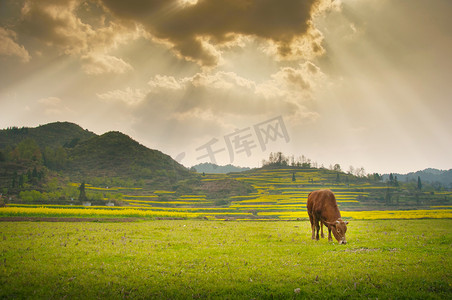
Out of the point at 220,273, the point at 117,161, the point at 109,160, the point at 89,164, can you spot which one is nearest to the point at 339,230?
the point at 220,273

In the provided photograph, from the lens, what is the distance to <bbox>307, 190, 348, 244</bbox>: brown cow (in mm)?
17906

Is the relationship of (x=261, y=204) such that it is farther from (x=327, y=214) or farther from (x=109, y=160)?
(x=109, y=160)

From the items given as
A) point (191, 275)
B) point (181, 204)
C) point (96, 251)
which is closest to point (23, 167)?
point (181, 204)

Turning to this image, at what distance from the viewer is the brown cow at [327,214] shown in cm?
1791

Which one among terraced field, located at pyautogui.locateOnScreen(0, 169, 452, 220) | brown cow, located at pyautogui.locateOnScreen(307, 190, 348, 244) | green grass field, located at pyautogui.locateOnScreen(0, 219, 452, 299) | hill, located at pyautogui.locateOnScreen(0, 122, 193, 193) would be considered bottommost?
terraced field, located at pyautogui.locateOnScreen(0, 169, 452, 220)

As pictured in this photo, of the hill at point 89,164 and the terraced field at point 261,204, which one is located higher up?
the hill at point 89,164

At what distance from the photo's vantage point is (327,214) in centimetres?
1912

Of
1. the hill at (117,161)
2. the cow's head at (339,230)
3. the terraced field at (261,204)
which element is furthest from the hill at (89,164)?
the cow's head at (339,230)

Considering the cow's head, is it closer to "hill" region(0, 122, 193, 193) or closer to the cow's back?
the cow's back

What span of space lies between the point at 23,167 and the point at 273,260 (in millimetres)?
137196

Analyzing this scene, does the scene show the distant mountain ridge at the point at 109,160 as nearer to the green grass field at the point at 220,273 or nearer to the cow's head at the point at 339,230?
the green grass field at the point at 220,273

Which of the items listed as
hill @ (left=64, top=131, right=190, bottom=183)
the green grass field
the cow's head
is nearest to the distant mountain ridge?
hill @ (left=64, top=131, right=190, bottom=183)

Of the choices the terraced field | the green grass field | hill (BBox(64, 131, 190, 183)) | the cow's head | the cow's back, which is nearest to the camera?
the green grass field

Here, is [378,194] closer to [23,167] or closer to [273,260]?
[273,260]
